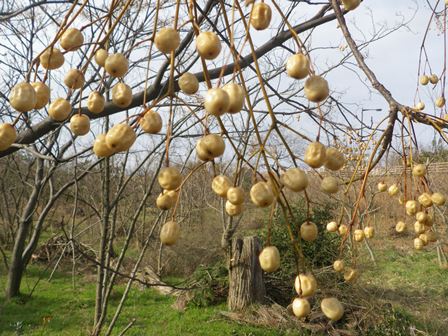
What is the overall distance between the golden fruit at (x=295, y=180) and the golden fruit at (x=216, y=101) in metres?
0.11

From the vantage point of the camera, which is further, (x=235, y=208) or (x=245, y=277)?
(x=245, y=277)

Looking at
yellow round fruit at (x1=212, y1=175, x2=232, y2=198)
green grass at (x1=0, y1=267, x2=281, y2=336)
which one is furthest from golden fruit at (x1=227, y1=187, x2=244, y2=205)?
green grass at (x1=0, y1=267, x2=281, y2=336)

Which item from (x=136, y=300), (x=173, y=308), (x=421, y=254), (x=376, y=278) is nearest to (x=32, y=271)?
(x=136, y=300)

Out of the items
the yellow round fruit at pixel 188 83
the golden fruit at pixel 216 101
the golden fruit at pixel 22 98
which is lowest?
the golden fruit at pixel 216 101

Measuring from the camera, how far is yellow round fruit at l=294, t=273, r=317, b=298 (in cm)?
50

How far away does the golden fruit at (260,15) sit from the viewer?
446mm

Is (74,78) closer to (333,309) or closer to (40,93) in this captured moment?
(40,93)

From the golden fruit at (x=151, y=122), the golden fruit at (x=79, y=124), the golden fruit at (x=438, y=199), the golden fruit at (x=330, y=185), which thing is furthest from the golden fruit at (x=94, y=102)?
the golden fruit at (x=438, y=199)

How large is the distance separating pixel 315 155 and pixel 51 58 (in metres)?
0.35

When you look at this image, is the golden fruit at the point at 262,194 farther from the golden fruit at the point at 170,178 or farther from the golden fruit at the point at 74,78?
the golden fruit at the point at 74,78

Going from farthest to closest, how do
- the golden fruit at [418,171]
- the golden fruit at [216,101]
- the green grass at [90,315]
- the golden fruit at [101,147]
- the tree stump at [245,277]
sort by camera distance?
1. the tree stump at [245,277]
2. the green grass at [90,315]
3. the golden fruit at [418,171]
4. the golden fruit at [101,147]
5. the golden fruit at [216,101]

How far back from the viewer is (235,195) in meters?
0.48

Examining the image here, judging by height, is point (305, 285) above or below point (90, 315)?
above

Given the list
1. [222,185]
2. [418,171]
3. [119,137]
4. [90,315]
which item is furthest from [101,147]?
[90,315]
